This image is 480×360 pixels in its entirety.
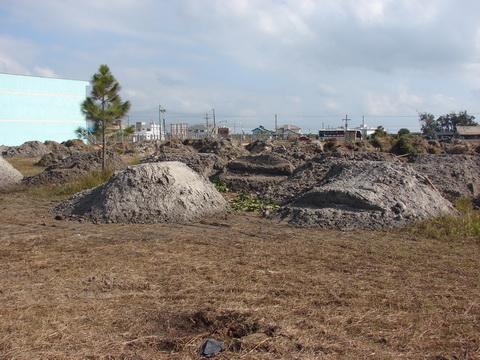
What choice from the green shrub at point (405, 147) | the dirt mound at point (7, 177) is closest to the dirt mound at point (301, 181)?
the dirt mound at point (7, 177)

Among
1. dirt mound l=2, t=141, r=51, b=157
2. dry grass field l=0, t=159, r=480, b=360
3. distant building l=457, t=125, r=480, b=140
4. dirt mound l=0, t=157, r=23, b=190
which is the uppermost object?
distant building l=457, t=125, r=480, b=140

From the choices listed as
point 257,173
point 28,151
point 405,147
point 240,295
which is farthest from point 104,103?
point 28,151

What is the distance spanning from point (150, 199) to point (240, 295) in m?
5.99

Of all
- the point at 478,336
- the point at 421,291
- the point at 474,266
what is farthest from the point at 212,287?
the point at 474,266

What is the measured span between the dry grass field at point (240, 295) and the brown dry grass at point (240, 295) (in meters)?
0.01

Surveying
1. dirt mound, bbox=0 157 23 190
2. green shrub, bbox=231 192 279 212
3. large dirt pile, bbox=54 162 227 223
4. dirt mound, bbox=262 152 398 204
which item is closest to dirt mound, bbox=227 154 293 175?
dirt mound, bbox=262 152 398 204

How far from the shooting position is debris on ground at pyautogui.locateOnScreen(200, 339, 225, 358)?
170 inches

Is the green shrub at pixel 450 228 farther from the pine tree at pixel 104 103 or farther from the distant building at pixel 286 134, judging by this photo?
the distant building at pixel 286 134

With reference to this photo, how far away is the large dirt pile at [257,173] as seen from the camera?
15.4 meters

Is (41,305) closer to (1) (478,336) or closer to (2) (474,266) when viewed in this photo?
(1) (478,336)

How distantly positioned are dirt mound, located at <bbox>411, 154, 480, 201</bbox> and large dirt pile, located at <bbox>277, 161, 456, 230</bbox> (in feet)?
6.41

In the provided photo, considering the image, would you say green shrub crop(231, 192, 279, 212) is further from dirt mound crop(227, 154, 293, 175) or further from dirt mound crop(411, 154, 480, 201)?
dirt mound crop(411, 154, 480, 201)

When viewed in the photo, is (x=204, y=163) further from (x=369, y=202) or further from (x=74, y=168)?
(x=369, y=202)

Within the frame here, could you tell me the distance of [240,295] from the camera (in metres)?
5.88
